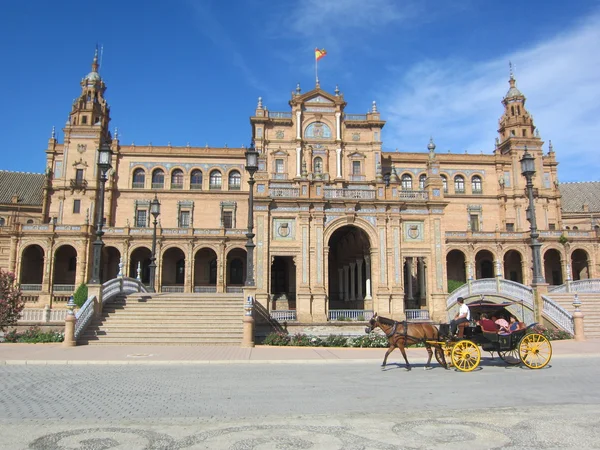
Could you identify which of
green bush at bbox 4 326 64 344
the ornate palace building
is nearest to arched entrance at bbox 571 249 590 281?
the ornate palace building

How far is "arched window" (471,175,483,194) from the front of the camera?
56344mm

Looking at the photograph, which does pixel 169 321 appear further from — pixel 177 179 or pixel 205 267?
pixel 177 179

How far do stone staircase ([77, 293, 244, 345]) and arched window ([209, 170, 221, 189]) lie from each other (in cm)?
3110

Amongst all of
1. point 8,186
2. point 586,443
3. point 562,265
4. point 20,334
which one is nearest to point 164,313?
point 20,334

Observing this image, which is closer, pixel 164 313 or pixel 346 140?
pixel 164 313

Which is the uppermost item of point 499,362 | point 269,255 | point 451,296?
point 269,255

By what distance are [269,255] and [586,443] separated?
22030 mm

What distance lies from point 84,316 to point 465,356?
47.8 feet

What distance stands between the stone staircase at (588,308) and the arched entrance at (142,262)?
1452 inches

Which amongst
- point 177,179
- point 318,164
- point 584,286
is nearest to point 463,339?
point 584,286

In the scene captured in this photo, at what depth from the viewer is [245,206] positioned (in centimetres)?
5281

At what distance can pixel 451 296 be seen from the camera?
104 feet

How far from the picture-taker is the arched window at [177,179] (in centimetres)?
5384

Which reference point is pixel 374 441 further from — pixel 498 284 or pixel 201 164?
pixel 201 164
